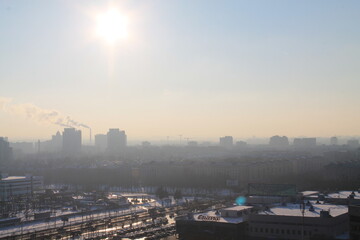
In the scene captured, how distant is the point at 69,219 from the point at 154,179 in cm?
1235

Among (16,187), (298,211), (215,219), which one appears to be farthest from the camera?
(16,187)

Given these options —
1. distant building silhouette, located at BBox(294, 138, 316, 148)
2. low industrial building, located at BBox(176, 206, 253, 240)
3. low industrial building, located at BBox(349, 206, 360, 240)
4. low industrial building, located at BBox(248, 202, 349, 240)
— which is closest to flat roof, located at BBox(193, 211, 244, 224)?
low industrial building, located at BBox(176, 206, 253, 240)

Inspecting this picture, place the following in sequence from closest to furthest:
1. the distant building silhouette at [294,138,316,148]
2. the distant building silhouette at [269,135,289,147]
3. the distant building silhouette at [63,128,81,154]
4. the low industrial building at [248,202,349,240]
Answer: the low industrial building at [248,202,349,240] → the distant building silhouette at [63,128,81,154] → the distant building silhouette at [294,138,316,148] → the distant building silhouette at [269,135,289,147]

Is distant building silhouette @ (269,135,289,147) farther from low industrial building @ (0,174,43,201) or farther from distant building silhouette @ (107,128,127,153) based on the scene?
low industrial building @ (0,174,43,201)

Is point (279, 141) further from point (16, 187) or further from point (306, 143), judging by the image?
point (16, 187)

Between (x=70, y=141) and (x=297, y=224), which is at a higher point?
(x=70, y=141)

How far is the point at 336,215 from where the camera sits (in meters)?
11.0

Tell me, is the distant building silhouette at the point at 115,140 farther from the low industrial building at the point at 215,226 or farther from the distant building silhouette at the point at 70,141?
the low industrial building at the point at 215,226

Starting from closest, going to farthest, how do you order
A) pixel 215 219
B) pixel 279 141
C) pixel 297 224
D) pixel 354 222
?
pixel 354 222, pixel 297 224, pixel 215 219, pixel 279 141

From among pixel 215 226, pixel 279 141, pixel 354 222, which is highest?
pixel 279 141

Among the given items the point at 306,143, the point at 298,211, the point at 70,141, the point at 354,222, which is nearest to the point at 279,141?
the point at 306,143

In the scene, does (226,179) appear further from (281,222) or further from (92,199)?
(281,222)

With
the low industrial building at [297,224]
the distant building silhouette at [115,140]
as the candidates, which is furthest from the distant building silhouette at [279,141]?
the low industrial building at [297,224]

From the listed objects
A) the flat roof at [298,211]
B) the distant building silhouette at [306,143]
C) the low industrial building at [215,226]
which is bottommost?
the low industrial building at [215,226]
